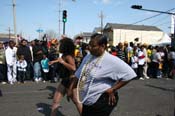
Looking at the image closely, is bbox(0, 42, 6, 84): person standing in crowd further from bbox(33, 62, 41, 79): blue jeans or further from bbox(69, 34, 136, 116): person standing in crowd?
bbox(69, 34, 136, 116): person standing in crowd

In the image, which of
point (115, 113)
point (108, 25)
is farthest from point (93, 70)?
point (108, 25)

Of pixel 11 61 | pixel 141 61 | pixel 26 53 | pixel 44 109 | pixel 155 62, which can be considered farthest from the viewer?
pixel 155 62

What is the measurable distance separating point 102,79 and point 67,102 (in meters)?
5.46

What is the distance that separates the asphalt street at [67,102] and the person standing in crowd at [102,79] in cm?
380

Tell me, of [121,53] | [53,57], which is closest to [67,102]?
[53,57]

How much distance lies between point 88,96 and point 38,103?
5.39m

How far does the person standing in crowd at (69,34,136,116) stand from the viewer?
161 inches

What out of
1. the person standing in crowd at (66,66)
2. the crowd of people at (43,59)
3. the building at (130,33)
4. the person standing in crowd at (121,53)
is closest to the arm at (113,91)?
the person standing in crowd at (66,66)

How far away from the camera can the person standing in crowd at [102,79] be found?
13.4 ft

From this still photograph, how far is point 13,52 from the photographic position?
14.0 metres

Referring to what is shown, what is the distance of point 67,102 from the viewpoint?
9.43 metres

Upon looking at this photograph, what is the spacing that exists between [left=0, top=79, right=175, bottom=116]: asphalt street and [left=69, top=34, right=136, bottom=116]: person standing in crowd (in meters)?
3.80

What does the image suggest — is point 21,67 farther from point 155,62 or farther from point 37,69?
point 155,62

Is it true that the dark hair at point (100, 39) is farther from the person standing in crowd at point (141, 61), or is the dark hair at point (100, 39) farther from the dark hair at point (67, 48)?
the person standing in crowd at point (141, 61)
